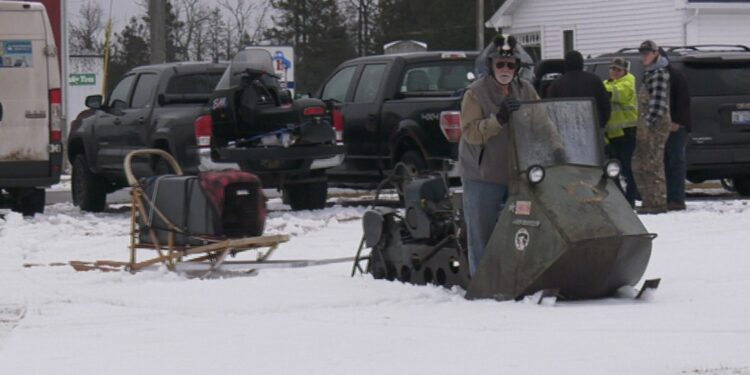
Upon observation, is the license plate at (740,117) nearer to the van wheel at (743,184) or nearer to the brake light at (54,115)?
the van wheel at (743,184)

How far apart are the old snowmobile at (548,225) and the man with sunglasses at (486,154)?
6.8 inches

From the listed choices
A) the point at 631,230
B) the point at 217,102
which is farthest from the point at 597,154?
the point at 217,102

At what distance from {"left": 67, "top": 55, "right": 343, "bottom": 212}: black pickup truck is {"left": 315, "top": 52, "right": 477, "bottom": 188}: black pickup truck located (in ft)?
2.48

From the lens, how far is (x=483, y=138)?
1030 cm

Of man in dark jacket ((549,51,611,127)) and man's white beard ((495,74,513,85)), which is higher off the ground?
man's white beard ((495,74,513,85))

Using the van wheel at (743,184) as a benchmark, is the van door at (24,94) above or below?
above

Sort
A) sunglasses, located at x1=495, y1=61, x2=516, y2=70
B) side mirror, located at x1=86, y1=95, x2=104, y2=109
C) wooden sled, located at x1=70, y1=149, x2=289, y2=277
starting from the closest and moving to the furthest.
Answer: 1. sunglasses, located at x1=495, y1=61, x2=516, y2=70
2. wooden sled, located at x1=70, y1=149, x2=289, y2=277
3. side mirror, located at x1=86, y1=95, x2=104, y2=109

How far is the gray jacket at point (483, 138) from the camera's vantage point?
10.4m

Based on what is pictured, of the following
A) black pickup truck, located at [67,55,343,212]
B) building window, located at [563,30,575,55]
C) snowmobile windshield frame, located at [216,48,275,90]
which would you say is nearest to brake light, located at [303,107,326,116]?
black pickup truck, located at [67,55,343,212]

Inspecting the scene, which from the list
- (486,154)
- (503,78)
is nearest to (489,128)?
(486,154)

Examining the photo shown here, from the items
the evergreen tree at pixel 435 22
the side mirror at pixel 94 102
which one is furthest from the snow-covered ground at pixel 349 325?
the evergreen tree at pixel 435 22

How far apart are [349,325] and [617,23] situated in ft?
115

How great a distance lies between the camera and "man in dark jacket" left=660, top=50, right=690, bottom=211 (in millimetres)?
16938

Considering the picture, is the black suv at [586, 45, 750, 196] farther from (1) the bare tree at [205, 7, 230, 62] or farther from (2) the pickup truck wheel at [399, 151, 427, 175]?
(1) the bare tree at [205, 7, 230, 62]
